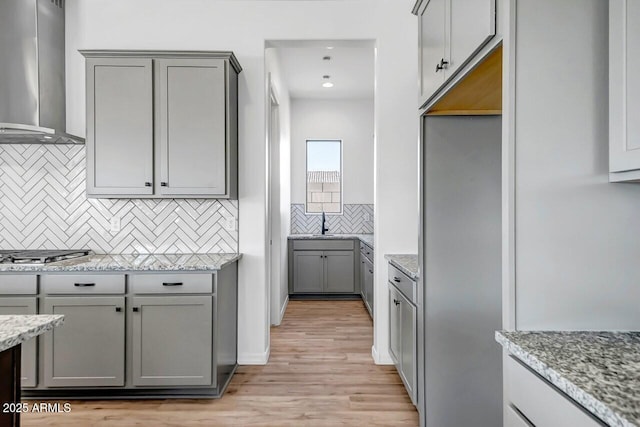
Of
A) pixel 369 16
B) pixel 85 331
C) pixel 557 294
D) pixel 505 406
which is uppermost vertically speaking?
pixel 369 16

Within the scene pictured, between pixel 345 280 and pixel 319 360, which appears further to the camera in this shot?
pixel 345 280

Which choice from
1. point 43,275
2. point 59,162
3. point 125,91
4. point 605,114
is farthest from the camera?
point 59,162

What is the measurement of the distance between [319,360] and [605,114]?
9.15 feet

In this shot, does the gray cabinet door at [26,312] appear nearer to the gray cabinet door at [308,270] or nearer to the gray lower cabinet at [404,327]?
the gray lower cabinet at [404,327]

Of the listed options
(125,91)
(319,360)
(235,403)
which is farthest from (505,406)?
(125,91)

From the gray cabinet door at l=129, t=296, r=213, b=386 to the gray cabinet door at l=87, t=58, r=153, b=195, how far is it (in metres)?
0.88

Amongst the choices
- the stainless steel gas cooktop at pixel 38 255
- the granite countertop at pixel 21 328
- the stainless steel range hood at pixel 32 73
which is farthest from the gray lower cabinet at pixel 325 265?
the granite countertop at pixel 21 328

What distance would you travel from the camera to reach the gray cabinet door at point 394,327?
9.05 feet

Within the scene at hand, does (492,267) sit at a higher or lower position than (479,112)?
lower

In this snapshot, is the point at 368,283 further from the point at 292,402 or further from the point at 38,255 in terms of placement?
the point at 38,255

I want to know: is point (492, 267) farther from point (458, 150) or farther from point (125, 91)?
point (125, 91)

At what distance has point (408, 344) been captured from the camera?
2.47 m

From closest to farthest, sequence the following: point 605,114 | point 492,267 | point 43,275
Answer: point 605,114, point 492,267, point 43,275

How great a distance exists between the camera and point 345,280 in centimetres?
555
